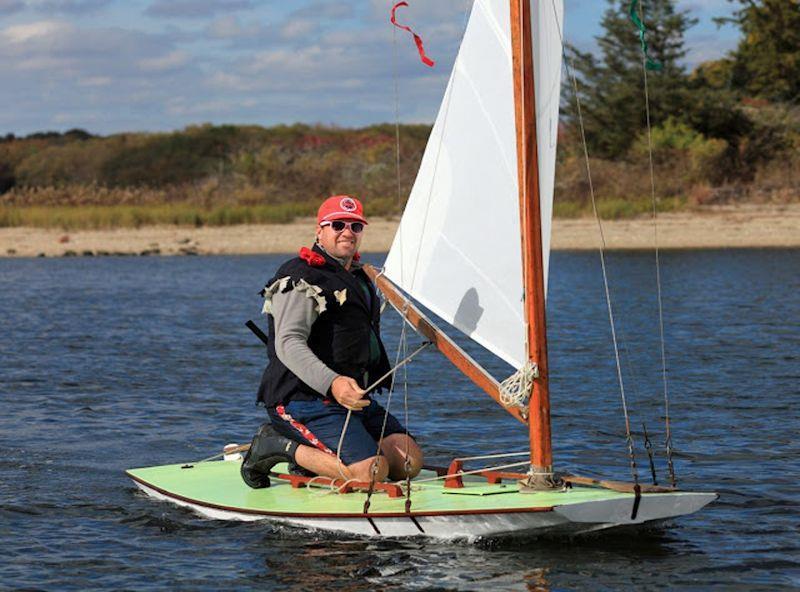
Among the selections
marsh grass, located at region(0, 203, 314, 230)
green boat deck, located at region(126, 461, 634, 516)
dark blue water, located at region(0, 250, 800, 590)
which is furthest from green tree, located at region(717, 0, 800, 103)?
green boat deck, located at region(126, 461, 634, 516)

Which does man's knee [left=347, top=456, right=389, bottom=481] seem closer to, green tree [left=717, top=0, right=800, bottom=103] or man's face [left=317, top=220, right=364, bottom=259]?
man's face [left=317, top=220, right=364, bottom=259]

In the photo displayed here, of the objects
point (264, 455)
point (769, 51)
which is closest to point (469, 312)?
point (264, 455)

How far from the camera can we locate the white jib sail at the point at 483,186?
312 inches

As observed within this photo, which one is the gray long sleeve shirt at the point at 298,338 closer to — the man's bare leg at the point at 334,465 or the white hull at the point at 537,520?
the man's bare leg at the point at 334,465

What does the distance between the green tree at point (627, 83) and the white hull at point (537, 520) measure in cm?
4245

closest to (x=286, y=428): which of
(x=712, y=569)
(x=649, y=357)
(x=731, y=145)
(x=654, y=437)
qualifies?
(x=712, y=569)

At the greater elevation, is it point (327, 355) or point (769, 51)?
point (769, 51)

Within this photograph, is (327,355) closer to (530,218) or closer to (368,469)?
(368,469)

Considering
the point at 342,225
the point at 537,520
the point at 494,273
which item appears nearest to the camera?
the point at 537,520

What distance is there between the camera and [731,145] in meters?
49.3

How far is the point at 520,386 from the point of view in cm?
798

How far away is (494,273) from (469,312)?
29 centimetres

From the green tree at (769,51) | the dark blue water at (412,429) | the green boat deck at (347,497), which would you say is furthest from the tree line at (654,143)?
the green boat deck at (347,497)

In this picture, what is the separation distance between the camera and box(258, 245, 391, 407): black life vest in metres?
8.46
